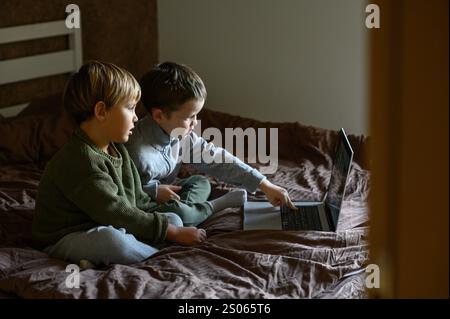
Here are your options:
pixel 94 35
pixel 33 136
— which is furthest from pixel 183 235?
pixel 94 35

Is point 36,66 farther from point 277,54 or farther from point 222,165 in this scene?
point 222,165

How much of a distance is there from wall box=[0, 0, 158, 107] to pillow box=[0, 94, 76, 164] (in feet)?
1.23

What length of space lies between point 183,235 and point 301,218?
347mm

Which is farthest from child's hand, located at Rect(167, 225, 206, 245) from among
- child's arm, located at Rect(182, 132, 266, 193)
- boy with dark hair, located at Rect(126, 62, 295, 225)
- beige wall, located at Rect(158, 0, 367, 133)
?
beige wall, located at Rect(158, 0, 367, 133)

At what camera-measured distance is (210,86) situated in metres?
3.54

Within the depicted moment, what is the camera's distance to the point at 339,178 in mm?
1994

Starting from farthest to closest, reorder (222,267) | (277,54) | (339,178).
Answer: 1. (277,54)
2. (339,178)
3. (222,267)

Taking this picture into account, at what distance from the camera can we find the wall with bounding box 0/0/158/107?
3080 millimetres

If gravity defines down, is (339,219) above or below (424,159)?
below

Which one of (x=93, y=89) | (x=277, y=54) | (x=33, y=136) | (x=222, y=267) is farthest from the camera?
(x=277, y=54)

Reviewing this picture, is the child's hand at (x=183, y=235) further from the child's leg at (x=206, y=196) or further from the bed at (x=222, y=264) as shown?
the child's leg at (x=206, y=196)
